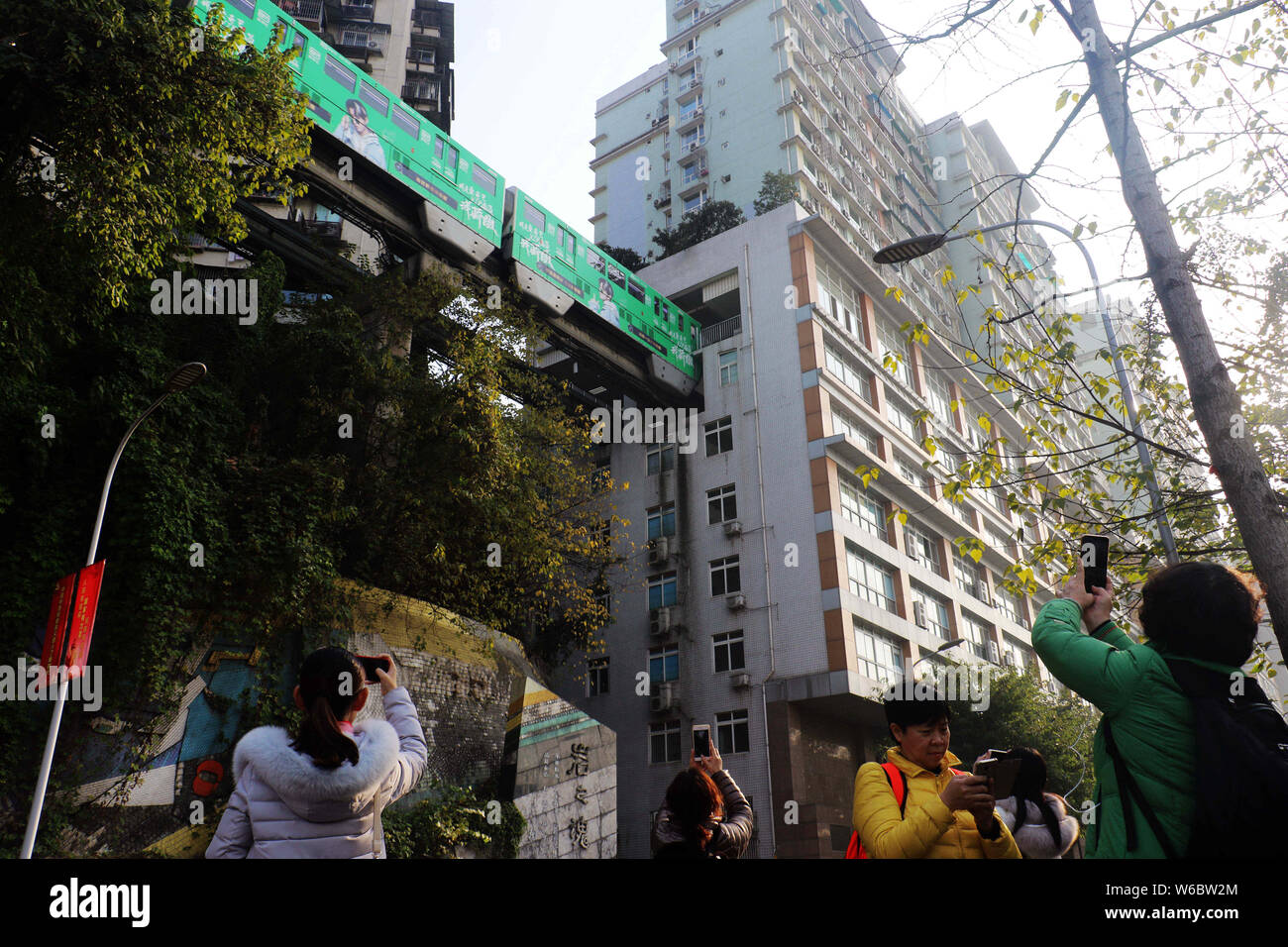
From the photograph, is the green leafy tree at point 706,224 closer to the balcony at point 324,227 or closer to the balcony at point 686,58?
the balcony at point 324,227

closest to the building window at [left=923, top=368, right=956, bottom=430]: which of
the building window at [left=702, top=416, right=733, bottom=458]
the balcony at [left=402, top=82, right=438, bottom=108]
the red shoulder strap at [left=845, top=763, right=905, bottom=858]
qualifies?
the building window at [left=702, top=416, right=733, bottom=458]

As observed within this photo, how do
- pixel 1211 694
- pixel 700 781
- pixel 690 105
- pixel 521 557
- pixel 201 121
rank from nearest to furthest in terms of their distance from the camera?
pixel 1211 694
pixel 700 781
pixel 201 121
pixel 521 557
pixel 690 105

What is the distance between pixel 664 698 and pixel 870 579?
26.0ft

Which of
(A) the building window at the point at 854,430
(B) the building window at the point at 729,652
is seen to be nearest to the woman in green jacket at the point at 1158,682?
(B) the building window at the point at 729,652

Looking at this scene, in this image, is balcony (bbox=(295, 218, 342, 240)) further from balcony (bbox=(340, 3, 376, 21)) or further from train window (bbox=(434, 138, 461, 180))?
balcony (bbox=(340, 3, 376, 21))

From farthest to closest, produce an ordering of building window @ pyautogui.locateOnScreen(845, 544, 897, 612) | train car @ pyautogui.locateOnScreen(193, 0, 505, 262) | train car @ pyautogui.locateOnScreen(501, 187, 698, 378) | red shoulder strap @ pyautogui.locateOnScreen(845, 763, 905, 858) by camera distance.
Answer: building window @ pyautogui.locateOnScreen(845, 544, 897, 612)
train car @ pyautogui.locateOnScreen(501, 187, 698, 378)
train car @ pyautogui.locateOnScreen(193, 0, 505, 262)
red shoulder strap @ pyautogui.locateOnScreen(845, 763, 905, 858)

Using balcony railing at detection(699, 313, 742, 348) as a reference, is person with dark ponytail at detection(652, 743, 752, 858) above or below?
below

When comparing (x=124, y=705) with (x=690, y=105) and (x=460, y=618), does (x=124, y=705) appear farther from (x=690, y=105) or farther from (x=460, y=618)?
(x=690, y=105)

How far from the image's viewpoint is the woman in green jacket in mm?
2357

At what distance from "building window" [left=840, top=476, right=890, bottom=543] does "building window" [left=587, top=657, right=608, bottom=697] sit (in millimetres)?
10041

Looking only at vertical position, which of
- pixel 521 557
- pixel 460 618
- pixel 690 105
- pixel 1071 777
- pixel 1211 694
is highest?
pixel 690 105
